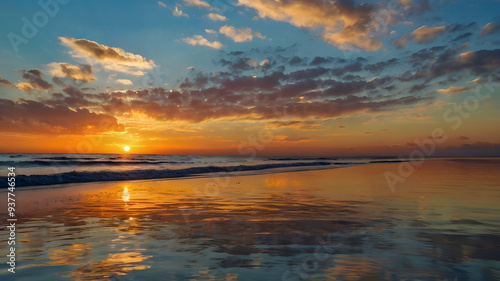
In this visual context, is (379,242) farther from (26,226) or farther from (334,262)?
(26,226)

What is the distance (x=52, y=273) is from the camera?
543 cm

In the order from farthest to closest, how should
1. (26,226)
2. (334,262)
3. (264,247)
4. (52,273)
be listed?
(26,226) → (264,247) → (334,262) → (52,273)

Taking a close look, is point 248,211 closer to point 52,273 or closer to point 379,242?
point 379,242

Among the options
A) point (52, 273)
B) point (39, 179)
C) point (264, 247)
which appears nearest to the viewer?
point (52, 273)

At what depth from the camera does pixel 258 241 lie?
299 inches

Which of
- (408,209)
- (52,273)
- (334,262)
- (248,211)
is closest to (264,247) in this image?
(334,262)

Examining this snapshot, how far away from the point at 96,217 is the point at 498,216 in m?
13.2

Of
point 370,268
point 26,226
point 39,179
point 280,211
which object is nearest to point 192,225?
point 280,211

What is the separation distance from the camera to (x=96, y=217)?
1057 cm

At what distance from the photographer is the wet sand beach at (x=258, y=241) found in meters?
5.54

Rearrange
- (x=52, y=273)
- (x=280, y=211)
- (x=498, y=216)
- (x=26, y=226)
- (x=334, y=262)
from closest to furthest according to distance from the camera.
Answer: (x=52, y=273)
(x=334, y=262)
(x=26, y=226)
(x=498, y=216)
(x=280, y=211)

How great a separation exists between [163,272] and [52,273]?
1870mm

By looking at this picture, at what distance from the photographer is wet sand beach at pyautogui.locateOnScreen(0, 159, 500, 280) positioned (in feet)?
18.2

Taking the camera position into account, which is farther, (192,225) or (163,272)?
(192,225)
